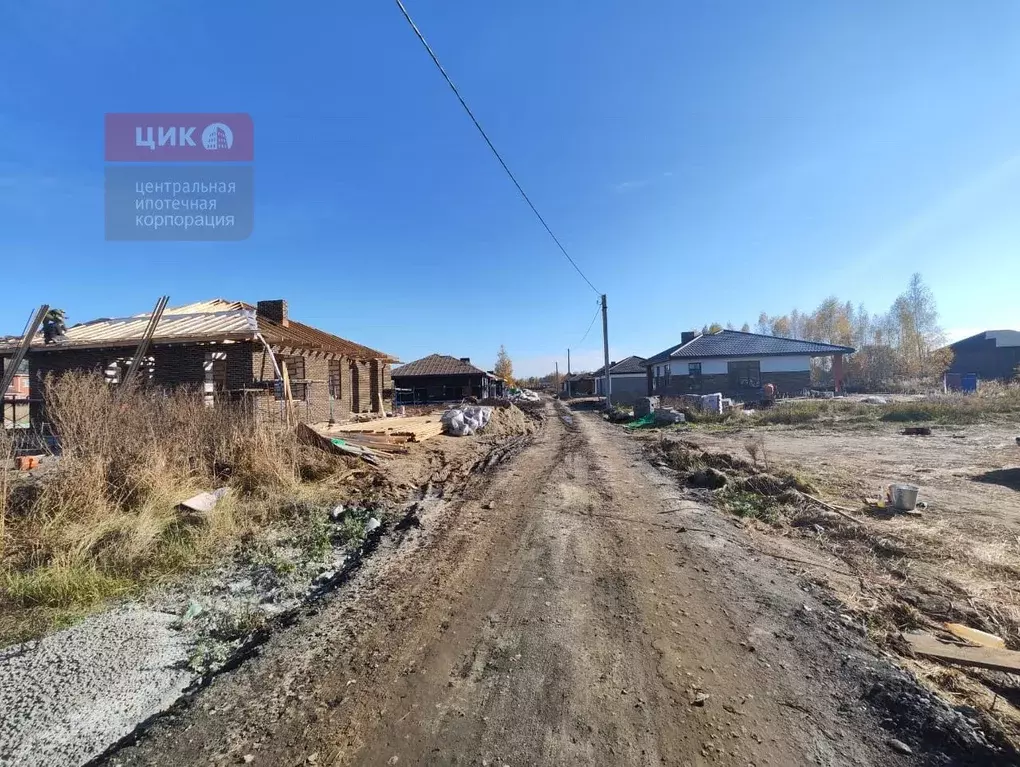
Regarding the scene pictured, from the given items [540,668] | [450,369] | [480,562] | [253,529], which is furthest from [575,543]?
[450,369]

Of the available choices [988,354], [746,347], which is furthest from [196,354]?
[988,354]

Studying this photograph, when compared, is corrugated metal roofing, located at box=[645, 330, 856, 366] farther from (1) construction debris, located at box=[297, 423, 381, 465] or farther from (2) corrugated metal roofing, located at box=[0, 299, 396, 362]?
(1) construction debris, located at box=[297, 423, 381, 465]

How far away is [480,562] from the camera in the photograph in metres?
4.67

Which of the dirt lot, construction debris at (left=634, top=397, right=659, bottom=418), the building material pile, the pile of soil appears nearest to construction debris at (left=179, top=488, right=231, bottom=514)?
the building material pile

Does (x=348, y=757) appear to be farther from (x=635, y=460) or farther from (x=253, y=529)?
(x=635, y=460)

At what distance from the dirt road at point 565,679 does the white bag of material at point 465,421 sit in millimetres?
11125

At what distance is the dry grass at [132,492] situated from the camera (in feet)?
13.3

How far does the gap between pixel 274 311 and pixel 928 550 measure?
20450 millimetres

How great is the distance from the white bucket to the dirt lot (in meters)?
0.22

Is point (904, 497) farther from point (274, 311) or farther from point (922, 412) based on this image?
point (274, 311)

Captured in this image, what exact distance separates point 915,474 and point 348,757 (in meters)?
11.2

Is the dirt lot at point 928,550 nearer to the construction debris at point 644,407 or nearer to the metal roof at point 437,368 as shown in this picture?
Result: the construction debris at point 644,407

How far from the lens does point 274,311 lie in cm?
1894

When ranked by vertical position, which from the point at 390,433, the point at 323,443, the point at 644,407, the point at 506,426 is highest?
the point at 644,407
